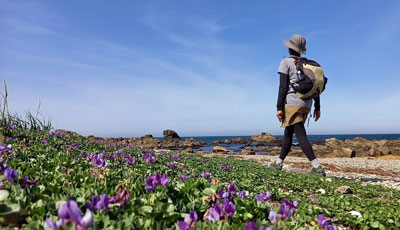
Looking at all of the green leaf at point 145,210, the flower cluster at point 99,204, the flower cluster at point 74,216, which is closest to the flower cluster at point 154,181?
the green leaf at point 145,210

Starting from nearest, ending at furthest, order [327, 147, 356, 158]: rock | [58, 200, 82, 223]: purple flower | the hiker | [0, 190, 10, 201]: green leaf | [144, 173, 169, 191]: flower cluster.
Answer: [58, 200, 82, 223]: purple flower < [0, 190, 10, 201]: green leaf < [144, 173, 169, 191]: flower cluster < the hiker < [327, 147, 356, 158]: rock

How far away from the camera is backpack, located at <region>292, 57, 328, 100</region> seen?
22.2 feet

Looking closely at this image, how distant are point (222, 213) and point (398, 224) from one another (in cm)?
249

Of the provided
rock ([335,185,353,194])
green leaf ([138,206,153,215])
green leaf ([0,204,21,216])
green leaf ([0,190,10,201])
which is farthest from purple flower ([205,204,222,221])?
rock ([335,185,353,194])

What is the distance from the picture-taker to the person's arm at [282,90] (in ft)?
23.3

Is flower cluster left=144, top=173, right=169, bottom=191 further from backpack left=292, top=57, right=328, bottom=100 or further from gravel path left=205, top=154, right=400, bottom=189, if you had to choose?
gravel path left=205, top=154, right=400, bottom=189

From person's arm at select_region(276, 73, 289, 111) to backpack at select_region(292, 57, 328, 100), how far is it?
0.20 meters

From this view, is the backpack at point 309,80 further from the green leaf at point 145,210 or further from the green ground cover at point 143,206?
the green leaf at point 145,210

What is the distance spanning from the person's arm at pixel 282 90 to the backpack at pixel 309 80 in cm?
20

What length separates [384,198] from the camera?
17.0 ft

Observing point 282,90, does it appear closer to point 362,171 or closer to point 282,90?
Result: point 282,90

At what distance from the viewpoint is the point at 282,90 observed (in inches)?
281

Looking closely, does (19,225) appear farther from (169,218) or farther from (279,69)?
(279,69)

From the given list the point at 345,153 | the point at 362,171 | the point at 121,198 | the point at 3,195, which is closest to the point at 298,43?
the point at 121,198
